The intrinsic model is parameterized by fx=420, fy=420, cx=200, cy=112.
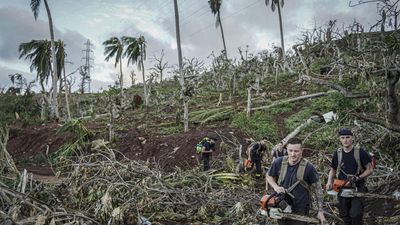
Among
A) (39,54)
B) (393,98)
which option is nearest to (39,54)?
(39,54)

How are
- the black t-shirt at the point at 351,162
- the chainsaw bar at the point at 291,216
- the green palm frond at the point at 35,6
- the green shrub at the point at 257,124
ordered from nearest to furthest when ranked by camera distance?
the chainsaw bar at the point at 291,216 → the black t-shirt at the point at 351,162 → the green shrub at the point at 257,124 → the green palm frond at the point at 35,6

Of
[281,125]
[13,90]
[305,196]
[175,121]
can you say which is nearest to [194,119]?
[175,121]

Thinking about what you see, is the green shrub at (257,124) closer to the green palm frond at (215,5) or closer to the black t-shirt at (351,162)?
the black t-shirt at (351,162)

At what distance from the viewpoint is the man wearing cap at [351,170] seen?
5.38 meters

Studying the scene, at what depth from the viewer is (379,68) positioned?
720cm

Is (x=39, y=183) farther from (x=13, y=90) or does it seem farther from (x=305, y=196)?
(x=13, y=90)

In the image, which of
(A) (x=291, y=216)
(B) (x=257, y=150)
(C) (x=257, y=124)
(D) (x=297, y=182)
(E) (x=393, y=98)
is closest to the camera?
(A) (x=291, y=216)

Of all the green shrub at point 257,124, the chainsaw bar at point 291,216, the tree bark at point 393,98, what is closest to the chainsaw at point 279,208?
the chainsaw bar at point 291,216

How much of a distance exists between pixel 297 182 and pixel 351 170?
1.42 meters

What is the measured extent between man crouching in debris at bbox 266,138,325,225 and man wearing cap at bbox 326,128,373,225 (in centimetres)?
108

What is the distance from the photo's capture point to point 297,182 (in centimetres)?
442

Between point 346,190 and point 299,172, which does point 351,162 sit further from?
point 299,172

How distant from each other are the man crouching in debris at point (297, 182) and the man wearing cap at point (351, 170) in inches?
42.5

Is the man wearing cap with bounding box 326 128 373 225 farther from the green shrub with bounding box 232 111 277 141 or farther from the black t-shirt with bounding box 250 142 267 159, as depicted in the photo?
the green shrub with bounding box 232 111 277 141
